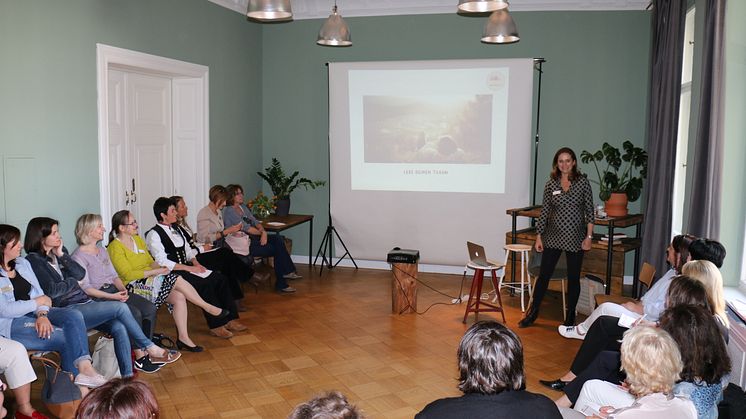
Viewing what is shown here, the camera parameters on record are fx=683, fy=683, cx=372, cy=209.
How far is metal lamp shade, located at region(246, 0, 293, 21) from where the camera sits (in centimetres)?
426

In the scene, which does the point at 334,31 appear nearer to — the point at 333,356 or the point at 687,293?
the point at 333,356

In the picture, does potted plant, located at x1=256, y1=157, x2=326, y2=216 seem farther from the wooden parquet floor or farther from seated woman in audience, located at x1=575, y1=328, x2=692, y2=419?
seated woman in audience, located at x1=575, y1=328, x2=692, y2=419

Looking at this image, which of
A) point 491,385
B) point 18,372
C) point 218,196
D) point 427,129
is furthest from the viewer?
point 427,129

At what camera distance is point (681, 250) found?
13.0 feet

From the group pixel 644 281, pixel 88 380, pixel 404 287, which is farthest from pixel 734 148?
pixel 88 380

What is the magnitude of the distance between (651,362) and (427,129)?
17.0 feet

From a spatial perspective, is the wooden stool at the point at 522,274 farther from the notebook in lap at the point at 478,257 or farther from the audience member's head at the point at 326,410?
the audience member's head at the point at 326,410

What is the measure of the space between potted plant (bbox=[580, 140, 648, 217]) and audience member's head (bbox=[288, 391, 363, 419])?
17.7ft

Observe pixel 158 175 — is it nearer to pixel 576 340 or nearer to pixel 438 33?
pixel 438 33

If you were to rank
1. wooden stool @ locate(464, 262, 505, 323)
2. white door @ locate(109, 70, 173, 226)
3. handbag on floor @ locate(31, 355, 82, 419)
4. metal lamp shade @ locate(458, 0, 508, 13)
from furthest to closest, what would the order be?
white door @ locate(109, 70, 173, 226) → wooden stool @ locate(464, 262, 505, 323) → metal lamp shade @ locate(458, 0, 508, 13) → handbag on floor @ locate(31, 355, 82, 419)

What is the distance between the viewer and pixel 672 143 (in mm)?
5285

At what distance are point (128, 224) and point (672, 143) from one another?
4.10 meters

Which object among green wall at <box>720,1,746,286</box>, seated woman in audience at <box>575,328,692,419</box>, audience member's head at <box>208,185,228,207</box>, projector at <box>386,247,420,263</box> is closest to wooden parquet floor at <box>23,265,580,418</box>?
projector at <box>386,247,420,263</box>

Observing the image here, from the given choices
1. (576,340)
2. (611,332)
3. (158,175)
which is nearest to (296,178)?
(158,175)
